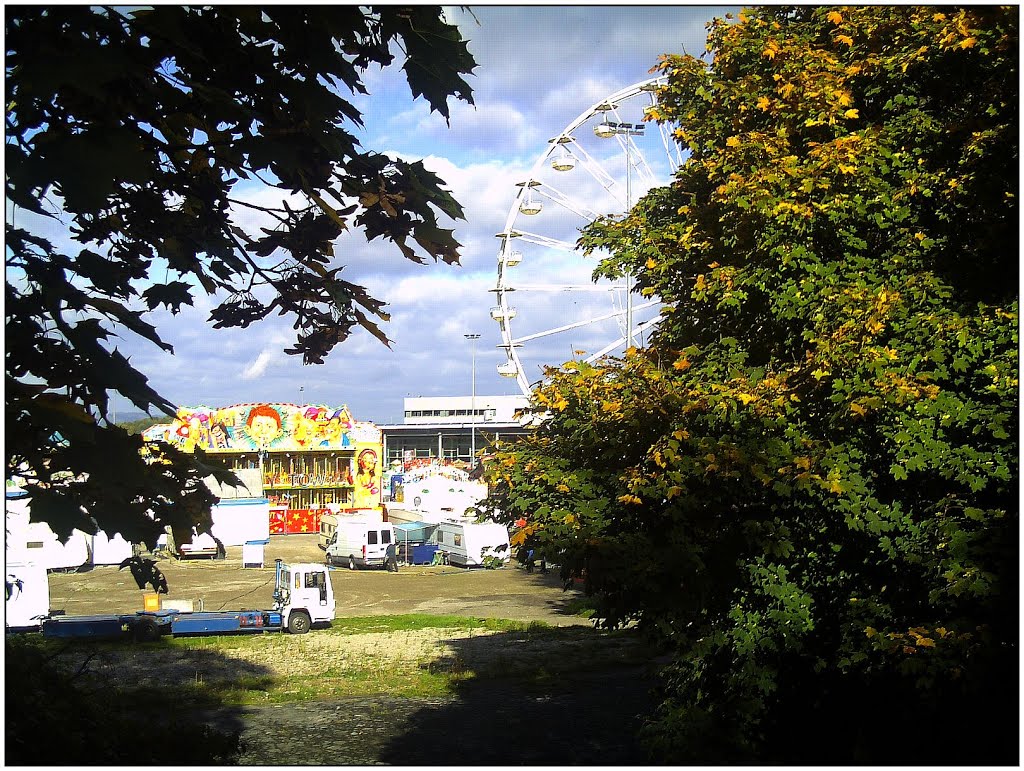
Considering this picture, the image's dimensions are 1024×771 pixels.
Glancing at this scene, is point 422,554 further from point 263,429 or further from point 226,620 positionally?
point 226,620

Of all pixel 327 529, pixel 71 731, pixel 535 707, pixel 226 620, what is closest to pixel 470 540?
pixel 327 529

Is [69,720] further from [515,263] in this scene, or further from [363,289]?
[515,263]

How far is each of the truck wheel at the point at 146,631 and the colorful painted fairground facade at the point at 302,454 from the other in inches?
971

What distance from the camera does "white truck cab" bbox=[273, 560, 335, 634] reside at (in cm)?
2433

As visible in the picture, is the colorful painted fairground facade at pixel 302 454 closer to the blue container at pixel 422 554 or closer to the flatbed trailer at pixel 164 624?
the blue container at pixel 422 554

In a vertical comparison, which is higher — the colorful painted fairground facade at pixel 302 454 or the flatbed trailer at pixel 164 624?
the colorful painted fairground facade at pixel 302 454

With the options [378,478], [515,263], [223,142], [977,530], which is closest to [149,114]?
[223,142]

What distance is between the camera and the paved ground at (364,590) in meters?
28.5

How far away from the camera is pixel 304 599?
24484mm

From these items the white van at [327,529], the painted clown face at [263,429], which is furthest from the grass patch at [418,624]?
the painted clown face at [263,429]

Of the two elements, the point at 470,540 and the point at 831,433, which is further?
the point at 470,540

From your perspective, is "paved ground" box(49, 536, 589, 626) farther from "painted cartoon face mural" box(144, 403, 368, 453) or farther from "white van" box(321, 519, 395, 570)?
"painted cartoon face mural" box(144, 403, 368, 453)

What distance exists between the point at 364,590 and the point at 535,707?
55.6 ft

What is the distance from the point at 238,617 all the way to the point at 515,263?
45.5 feet
